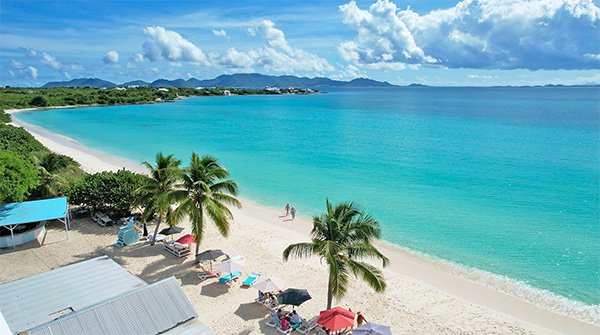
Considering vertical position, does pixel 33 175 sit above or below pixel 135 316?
above

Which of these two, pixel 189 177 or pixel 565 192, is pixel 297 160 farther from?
pixel 189 177

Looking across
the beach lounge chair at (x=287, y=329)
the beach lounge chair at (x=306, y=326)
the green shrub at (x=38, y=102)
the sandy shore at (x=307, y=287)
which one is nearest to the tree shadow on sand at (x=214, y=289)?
the sandy shore at (x=307, y=287)

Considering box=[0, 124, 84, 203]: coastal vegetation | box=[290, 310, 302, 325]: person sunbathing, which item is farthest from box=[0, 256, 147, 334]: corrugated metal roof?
box=[0, 124, 84, 203]: coastal vegetation

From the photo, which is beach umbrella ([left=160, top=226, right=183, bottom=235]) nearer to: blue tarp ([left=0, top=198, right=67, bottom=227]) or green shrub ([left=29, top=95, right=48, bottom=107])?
blue tarp ([left=0, top=198, right=67, bottom=227])

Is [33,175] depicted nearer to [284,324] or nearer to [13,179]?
[13,179]

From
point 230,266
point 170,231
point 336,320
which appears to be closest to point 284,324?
point 336,320

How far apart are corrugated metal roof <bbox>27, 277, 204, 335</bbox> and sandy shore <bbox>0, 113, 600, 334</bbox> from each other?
7.20 ft

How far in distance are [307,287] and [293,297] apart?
2380 mm

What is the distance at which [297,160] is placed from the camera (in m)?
42.5

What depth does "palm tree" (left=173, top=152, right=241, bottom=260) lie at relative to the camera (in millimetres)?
14898

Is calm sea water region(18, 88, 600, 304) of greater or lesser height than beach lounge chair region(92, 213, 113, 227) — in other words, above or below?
below

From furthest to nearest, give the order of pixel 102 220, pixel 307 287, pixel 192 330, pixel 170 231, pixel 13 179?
pixel 102 220, pixel 170 231, pixel 13 179, pixel 307 287, pixel 192 330

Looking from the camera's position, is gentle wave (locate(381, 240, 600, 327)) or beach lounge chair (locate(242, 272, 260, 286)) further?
beach lounge chair (locate(242, 272, 260, 286))

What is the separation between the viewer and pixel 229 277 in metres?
15.2
